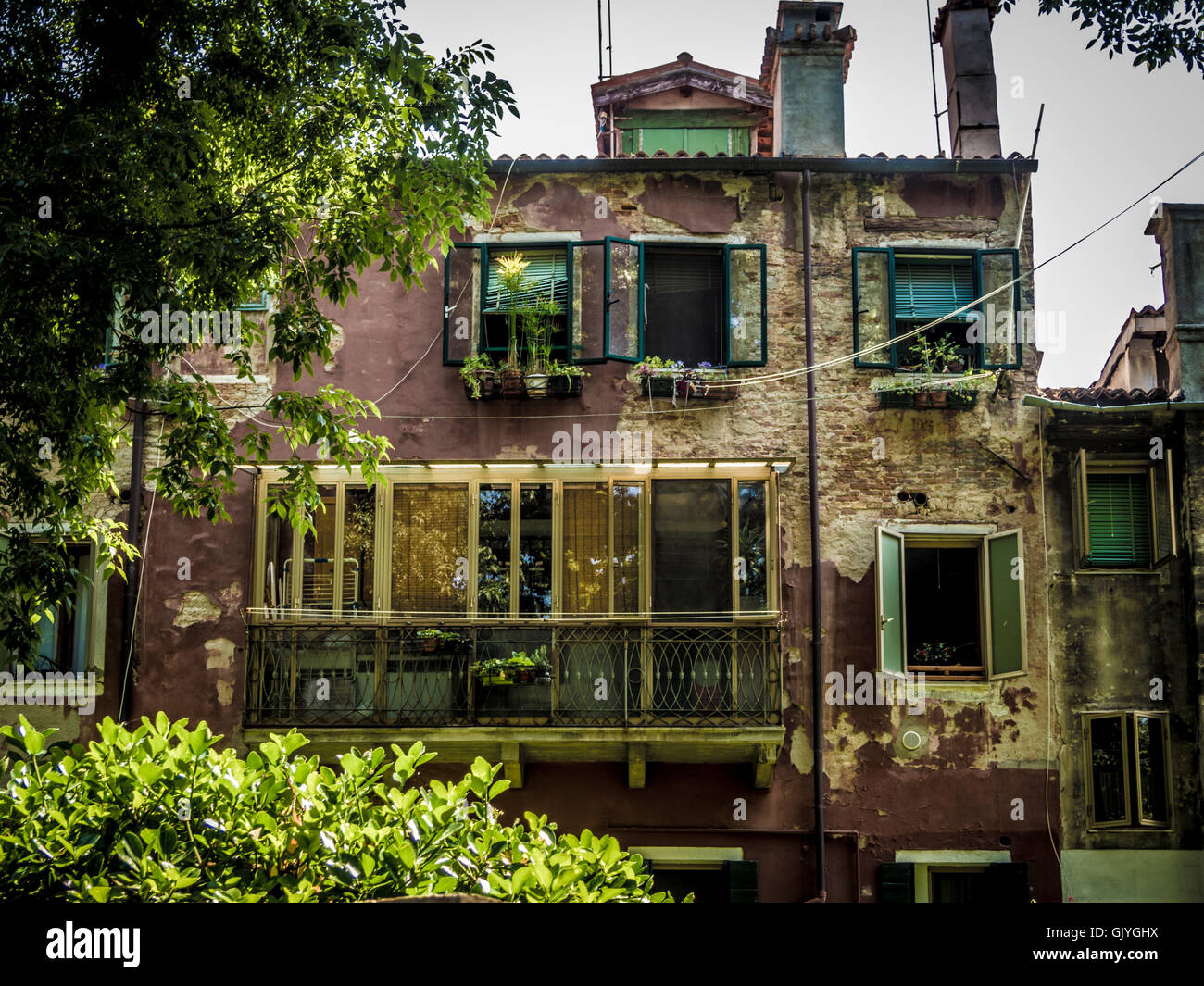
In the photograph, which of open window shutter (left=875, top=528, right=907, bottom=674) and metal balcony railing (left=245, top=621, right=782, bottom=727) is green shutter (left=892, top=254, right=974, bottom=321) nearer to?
open window shutter (left=875, top=528, right=907, bottom=674)

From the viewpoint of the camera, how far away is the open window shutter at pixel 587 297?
13.3m

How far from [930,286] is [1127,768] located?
572 centimetres

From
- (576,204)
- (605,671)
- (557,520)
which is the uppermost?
(576,204)

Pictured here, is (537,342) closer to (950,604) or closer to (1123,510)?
(950,604)

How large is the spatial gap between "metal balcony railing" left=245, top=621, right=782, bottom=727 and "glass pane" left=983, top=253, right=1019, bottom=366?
13.9 feet

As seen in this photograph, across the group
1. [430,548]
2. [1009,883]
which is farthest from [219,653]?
[1009,883]

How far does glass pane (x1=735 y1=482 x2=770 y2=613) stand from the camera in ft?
40.6

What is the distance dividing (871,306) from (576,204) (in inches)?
143

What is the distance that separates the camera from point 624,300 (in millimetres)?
13461

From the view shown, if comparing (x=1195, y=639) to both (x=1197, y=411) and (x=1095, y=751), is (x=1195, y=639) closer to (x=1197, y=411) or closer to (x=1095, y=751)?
(x=1095, y=751)

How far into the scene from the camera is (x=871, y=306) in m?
13.4
